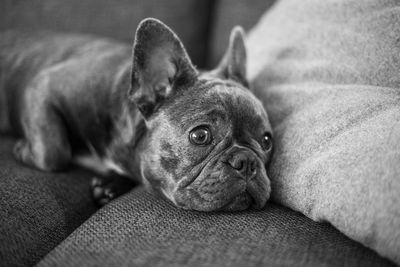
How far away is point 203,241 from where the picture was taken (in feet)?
4.47

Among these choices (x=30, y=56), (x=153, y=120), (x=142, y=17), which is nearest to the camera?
(x=153, y=120)

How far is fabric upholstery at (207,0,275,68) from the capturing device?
2994mm

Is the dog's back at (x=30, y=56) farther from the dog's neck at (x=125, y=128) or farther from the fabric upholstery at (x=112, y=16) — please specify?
the dog's neck at (x=125, y=128)

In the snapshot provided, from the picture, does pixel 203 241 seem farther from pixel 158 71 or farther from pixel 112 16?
pixel 112 16

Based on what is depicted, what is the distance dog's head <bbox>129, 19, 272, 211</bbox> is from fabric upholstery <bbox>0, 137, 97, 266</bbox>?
15.4 inches

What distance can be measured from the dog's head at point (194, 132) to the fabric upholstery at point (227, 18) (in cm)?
115

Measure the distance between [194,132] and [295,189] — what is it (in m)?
0.52

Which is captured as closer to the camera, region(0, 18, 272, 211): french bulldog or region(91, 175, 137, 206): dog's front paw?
region(0, 18, 272, 211): french bulldog

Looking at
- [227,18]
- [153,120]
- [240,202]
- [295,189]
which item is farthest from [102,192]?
[227,18]

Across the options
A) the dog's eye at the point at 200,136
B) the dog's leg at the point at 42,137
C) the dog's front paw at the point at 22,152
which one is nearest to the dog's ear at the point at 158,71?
the dog's eye at the point at 200,136

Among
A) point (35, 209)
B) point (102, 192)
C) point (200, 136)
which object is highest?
point (200, 136)

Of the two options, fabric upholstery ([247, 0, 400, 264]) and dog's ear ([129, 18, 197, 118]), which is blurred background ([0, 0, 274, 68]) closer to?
fabric upholstery ([247, 0, 400, 264])

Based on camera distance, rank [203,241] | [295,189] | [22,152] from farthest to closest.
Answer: [22,152], [295,189], [203,241]

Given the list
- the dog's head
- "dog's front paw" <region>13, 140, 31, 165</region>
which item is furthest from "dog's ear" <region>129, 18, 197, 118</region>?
"dog's front paw" <region>13, 140, 31, 165</region>
